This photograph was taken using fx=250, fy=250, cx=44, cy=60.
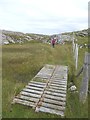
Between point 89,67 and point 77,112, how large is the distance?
2.34 metres

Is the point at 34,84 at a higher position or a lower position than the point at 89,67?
lower

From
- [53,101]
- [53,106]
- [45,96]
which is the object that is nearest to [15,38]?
[45,96]

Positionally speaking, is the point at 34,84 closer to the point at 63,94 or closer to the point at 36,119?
the point at 63,94

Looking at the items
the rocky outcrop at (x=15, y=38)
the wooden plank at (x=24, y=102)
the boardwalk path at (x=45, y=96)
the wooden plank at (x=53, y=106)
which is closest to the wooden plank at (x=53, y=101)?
the boardwalk path at (x=45, y=96)

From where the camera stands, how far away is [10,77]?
1395 cm

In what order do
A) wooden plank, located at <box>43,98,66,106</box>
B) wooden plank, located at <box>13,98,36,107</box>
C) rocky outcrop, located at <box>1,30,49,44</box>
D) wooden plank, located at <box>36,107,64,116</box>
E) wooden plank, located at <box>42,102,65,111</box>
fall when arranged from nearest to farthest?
wooden plank, located at <box>36,107,64,116</box> < wooden plank, located at <box>42,102,65,111</box> < wooden plank, located at <box>13,98,36,107</box> < wooden plank, located at <box>43,98,66,106</box> < rocky outcrop, located at <box>1,30,49,44</box>

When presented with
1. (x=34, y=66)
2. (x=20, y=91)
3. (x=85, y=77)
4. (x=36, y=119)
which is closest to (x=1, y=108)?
(x=36, y=119)

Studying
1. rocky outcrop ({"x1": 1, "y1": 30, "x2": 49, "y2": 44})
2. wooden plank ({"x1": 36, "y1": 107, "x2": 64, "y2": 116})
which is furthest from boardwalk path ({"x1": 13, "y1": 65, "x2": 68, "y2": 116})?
rocky outcrop ({"x1": 1, "y1": 30, "x2": 49, "y2": 44})

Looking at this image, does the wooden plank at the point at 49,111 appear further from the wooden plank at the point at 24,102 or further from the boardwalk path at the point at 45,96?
the wooden plank at the point at 24,102

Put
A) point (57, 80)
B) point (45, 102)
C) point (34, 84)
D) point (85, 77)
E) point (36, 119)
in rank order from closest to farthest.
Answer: point (36, 119) → point (45, 102) → point (85, 77) → point (34, 84) → point (57, 80)

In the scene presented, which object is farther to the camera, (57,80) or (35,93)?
(57,80)

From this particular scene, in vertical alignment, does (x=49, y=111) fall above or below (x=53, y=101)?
below

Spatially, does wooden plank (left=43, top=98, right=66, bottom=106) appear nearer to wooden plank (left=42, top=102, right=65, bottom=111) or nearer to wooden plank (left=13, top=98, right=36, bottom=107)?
wooden plank (left=42, top=102, right=65, bottom=111)

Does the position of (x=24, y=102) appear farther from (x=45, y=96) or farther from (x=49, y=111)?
(x=49, y=111)
